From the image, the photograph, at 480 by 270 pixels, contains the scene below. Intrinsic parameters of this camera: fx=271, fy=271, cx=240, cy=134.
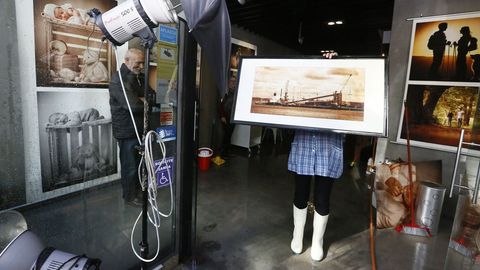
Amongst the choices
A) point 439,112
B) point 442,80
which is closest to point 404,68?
point 442,80

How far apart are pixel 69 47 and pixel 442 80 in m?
3.32

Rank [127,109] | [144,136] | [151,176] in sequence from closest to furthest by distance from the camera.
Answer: [144,136] < [151,176] < [127,109]

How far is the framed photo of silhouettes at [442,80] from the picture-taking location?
2.67 m

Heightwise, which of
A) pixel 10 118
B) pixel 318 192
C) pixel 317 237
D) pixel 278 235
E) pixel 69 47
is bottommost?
pixel 278 235

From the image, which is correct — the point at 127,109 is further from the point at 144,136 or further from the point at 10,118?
the point at 10,118

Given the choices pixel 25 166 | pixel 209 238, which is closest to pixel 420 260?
pixel 209 238

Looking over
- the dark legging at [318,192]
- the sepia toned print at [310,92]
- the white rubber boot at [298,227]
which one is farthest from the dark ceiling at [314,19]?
the white rubber boot at [298,227]

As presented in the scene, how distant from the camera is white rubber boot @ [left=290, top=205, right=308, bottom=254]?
6.68 feet

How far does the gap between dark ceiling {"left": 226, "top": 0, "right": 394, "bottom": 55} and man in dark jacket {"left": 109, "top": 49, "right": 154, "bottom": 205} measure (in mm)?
3185

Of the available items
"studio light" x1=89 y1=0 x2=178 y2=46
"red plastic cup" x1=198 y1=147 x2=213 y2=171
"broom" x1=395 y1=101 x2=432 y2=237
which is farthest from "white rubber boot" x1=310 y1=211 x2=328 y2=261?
"red plastic cup" x1=198 y1=147 x2=213 y2=171

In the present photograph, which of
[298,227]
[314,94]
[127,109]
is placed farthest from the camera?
[298,227]

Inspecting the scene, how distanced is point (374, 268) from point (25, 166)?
226cm

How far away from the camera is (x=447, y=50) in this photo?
9.10 ft

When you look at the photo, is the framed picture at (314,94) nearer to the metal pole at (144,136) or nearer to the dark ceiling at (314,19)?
the metal pole at (144,136)
